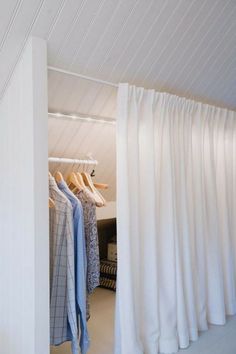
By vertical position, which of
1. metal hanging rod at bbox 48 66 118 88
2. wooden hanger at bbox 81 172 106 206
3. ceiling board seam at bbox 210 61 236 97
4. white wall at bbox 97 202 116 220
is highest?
ceiling board seam at bbox 210 61 236 97

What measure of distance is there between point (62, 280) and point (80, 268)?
0.12 m

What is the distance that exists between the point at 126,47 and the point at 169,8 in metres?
0.33

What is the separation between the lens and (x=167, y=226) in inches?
82.7

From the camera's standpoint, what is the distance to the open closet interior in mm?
1732

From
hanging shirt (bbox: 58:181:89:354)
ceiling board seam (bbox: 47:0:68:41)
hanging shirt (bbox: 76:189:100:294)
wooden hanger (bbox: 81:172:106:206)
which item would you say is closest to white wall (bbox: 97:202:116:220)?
wooden hanger (bbox: 81:172:106:206)

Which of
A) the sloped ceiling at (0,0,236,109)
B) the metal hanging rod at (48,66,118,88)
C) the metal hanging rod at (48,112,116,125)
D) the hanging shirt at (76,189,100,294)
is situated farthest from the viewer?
the metal hanging rod at (48,112,116,125)

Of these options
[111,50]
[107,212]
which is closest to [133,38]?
[111,50]

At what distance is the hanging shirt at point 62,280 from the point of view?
171 cm

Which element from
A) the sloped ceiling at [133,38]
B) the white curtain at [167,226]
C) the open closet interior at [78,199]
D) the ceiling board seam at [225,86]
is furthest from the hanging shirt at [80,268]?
the ceiling board seam at [225,86]

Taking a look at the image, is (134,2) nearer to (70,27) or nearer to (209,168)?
(70,27)

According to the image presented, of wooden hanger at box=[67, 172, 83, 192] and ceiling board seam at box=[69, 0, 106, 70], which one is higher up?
ceiling board seam at box=[69, 0, 106, 70]

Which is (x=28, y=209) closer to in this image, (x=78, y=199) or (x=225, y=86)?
(x=78, y=199)

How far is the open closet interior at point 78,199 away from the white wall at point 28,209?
8.8 inches

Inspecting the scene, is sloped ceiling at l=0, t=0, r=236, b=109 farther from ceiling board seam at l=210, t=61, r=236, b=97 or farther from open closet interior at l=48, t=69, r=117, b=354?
open closet interior at l=48, t=69, r=117, b=354
